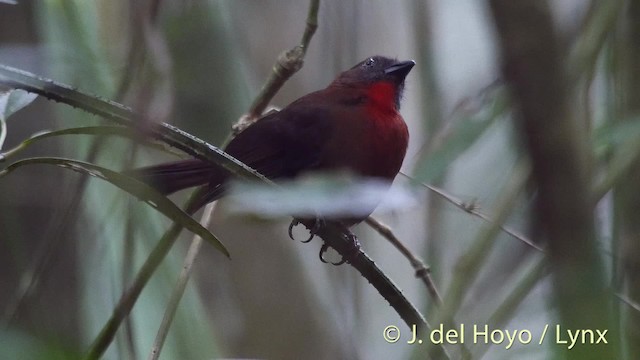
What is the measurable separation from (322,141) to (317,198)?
691 millimetres

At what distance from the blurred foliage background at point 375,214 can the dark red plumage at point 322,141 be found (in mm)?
68

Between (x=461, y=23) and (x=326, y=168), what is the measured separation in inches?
16.0

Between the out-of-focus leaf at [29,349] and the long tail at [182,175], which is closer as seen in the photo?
the out-of-focus leaf at [29,349]

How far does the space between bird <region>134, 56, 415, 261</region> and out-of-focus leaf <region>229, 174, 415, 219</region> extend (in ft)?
0.75

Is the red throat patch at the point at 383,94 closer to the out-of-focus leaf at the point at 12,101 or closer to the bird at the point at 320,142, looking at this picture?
the bird at the point at 320,142

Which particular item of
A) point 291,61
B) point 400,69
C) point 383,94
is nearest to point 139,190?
point 291,61

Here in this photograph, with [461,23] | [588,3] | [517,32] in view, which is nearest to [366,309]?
[461,23]

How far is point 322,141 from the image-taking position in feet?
4.54

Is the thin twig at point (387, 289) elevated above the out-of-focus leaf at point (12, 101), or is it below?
below

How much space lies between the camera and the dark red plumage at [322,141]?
1291 millimetres

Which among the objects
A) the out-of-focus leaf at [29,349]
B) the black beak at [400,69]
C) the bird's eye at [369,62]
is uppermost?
the bird's eye at [369,62]

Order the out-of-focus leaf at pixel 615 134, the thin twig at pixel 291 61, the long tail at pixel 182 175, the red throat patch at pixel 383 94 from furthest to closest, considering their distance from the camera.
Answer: the red throat patch at pixel 383 94 → the long tail at pixel 182 175 → the thin twig at pixel 291 61 → the out-of-focus leaf at pixel 615 134

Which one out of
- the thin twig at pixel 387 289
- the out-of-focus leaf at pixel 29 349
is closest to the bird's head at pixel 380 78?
the thin twig at pixel 387 289

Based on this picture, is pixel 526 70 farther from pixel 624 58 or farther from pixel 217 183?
pixel 217 183
